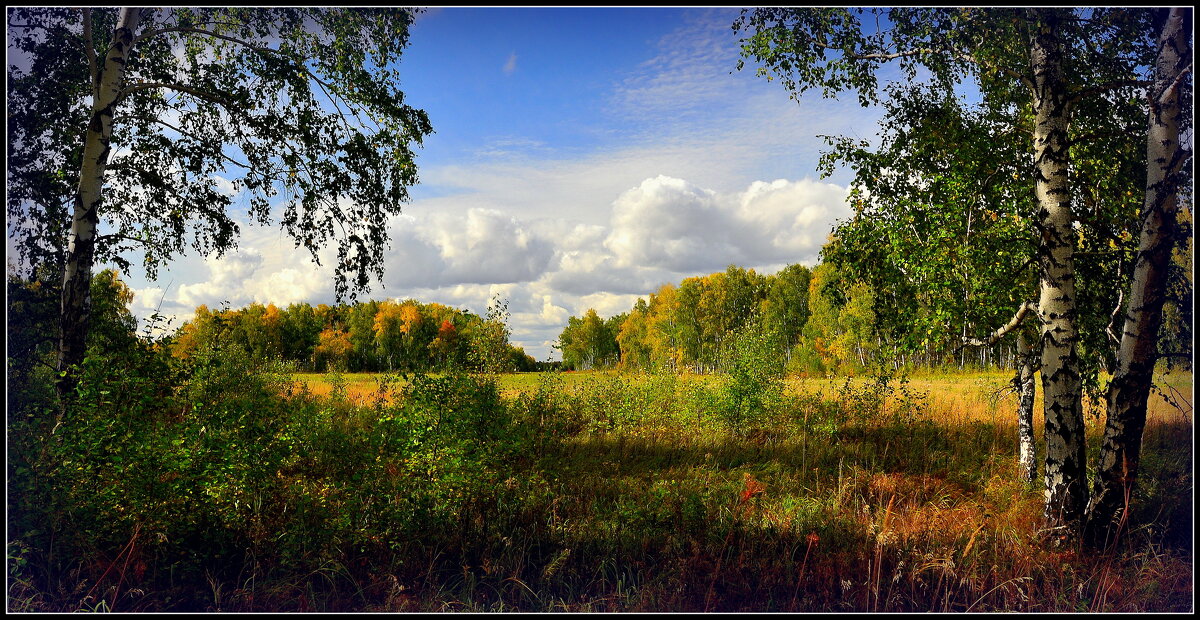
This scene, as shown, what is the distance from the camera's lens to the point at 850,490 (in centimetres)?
816

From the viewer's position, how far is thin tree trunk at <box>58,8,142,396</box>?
7.47 m

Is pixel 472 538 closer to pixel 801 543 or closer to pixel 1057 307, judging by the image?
pixel 801 543

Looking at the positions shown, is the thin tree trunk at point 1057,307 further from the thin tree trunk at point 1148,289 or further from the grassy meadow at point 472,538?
the grassy meadow at point 472,538

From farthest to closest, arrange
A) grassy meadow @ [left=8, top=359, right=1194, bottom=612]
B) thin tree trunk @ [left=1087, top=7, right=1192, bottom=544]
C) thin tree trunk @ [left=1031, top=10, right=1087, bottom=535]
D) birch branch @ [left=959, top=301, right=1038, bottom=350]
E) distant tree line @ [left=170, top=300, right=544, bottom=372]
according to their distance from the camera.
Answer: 1. distant tree line @ [left=170, top=300, right=544, bottom=372]
2. birch branch @ [left=959, top=301, right=1038, bottom=350]
3. thin tree trunk @ [left=1031, top=10, right=1087, bottom=535]
4. thin tree trunk @ [left=1087, top=7, right=1192, bottom=544]
5. grassy meadow @ [left=8, top=359, right=1194, bottom=612]

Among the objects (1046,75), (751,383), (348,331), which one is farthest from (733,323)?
(1046,75)

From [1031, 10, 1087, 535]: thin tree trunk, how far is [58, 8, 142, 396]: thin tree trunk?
11.1m

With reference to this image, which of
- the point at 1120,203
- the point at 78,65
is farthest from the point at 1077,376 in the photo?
the point at 78,65

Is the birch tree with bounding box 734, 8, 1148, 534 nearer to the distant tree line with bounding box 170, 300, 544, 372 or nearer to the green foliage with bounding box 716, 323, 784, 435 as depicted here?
the green foliage with bounding box 716, 323, 784, 435

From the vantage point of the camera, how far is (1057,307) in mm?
6246

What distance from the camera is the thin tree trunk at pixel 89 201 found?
7.47 meters

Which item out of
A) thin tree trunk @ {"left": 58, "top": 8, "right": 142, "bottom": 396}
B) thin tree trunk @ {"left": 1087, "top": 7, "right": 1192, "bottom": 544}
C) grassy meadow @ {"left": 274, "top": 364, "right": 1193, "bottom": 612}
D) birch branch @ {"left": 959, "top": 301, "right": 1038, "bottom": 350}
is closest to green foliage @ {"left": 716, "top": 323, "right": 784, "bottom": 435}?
grassy meadow @ {"left": 274, "top": 364, "right": 1193, "bottom": 612}

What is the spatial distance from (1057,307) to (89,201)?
11.5 metres

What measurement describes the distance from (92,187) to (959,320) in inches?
462

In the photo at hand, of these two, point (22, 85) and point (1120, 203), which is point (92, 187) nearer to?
point (22, 85)
